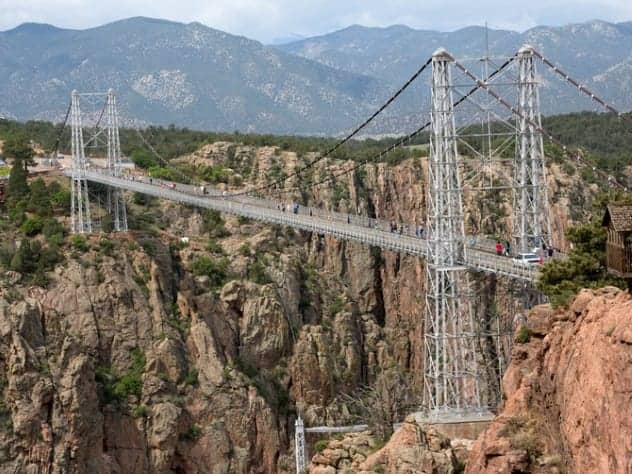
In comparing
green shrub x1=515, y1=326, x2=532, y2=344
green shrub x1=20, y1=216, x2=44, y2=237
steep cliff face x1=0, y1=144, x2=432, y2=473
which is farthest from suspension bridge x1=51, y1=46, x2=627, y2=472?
green shrub x1=20, y1=216, x2=44, y2=237

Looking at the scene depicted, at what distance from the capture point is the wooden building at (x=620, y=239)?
2034cm

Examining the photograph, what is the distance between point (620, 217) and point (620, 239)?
37 centimetres

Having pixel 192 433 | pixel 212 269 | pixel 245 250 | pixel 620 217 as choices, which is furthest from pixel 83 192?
pixel 620 217

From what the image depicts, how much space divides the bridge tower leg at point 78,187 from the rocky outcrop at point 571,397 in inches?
1409

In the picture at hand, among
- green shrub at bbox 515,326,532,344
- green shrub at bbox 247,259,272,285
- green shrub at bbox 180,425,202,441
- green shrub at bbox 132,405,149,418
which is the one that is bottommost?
green shrub at bbox 180,425,202,441

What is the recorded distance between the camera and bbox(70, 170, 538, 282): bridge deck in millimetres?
39031

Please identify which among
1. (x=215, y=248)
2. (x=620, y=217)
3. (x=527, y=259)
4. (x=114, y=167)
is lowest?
(x=620, y=217)

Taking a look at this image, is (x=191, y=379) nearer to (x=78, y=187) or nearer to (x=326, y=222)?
(x=326, y=222)

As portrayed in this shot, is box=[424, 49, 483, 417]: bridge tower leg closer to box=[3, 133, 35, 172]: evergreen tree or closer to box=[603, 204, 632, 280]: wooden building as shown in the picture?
box=[603, 204, 632, 280]: wooden building

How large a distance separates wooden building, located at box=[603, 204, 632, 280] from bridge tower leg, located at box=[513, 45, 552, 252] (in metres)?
16.9

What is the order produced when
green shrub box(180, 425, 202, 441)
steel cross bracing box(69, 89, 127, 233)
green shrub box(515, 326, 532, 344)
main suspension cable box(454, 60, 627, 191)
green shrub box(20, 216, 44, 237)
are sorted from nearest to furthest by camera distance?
green shrub box(515, 326, 532, 344)
main suspension cable box(454, 60, 627, 191)
green shrub box(180, 425, 202, 441)
green shrub box(20, 216, 44, 237)
steel cross bracing box(69, 89, 127, 233)

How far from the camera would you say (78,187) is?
59.7 m

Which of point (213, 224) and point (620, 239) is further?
point (213, 224)

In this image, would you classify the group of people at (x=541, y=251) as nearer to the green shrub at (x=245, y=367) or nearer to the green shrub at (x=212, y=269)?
the green shrub at (x=245, y=367)
